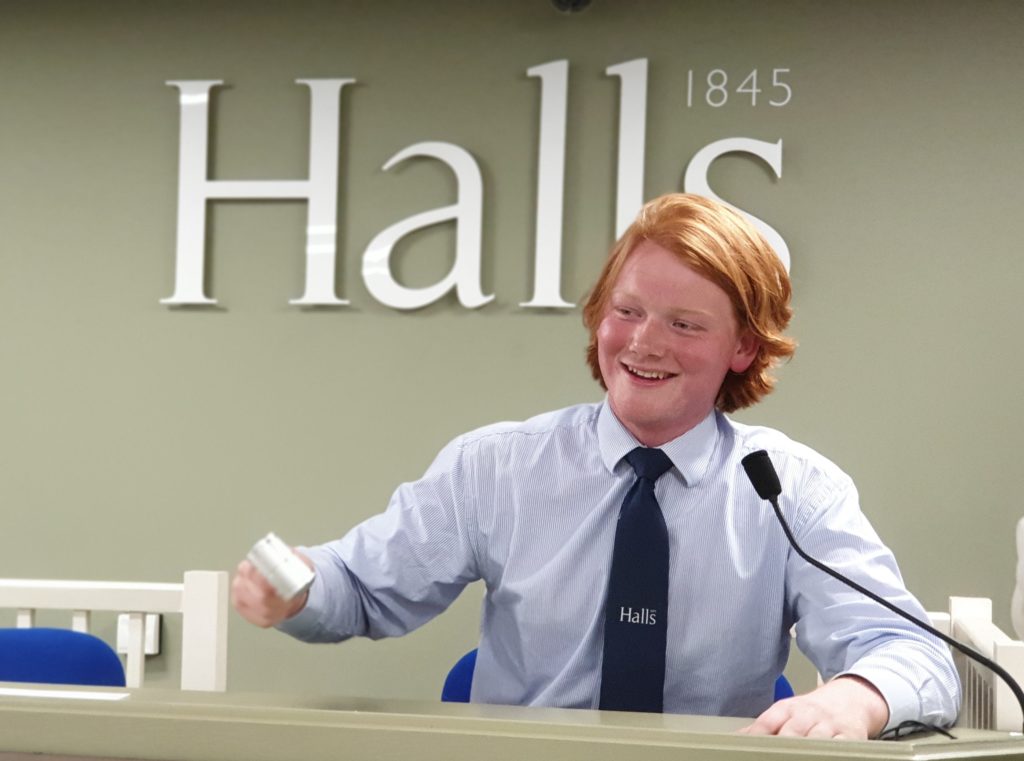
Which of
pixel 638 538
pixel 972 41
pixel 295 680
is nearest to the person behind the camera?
pixel 638 538

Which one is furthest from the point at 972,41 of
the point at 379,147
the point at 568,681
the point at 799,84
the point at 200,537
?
the point at 200,537

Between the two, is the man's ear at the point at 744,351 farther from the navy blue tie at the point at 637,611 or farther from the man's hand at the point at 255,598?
the man's hand at the point at 255,598

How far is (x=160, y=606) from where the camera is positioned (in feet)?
7.26

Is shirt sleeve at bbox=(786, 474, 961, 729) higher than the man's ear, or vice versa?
the man's ear

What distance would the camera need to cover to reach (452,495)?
5.35 feet

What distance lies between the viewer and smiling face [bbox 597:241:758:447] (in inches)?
60.5

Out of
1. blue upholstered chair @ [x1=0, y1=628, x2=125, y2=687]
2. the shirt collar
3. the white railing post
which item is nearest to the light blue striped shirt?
the shirt collar

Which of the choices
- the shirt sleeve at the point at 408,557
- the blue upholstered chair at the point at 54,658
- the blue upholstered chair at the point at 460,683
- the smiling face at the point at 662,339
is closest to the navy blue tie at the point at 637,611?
the smiling face at the point at 662,339

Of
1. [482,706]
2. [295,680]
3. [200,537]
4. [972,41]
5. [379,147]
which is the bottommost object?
[295,680]

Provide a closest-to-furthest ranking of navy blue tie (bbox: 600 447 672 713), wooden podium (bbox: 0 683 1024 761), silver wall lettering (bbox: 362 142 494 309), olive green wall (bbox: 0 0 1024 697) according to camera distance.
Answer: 1. wooden podium (bbox: 0 683 1024 761)
2. navy blue tie (bbox: 600 447 672 713)
3. olive green wall (bbox: 0 0 1024 697)
4. silver wall lettering (bbox: 362 142 494 309)

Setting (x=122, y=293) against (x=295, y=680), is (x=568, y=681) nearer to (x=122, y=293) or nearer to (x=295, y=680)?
(x=295, y=680)

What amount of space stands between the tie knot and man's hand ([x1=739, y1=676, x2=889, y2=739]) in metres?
0.41

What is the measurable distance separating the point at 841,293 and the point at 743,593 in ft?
5.50

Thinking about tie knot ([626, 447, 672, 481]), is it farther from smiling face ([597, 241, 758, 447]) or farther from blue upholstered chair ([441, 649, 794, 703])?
blue upholstered chair ([441, 649, 794, 703])
